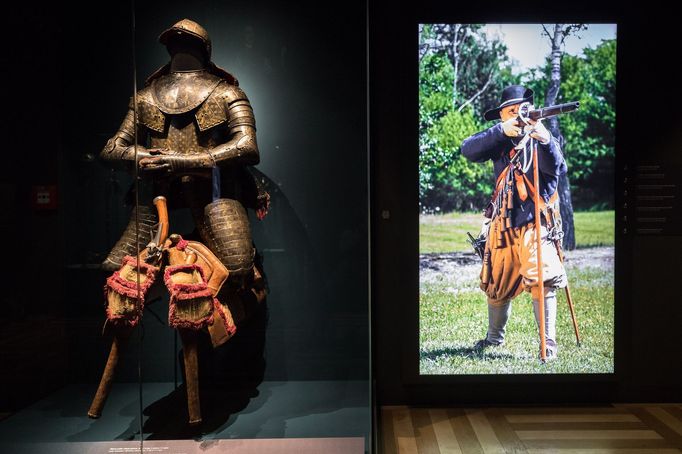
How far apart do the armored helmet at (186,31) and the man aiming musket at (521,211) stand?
1.54m

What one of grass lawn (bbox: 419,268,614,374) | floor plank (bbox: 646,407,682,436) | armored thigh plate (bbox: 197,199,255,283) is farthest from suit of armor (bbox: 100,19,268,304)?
floor plank (bbox: 646,407,682,436)

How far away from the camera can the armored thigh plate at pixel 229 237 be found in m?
2.64

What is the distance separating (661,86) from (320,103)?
77.9 inches

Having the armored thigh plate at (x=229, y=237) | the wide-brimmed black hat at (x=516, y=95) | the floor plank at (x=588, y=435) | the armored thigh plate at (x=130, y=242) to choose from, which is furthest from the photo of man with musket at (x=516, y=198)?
the armored thigh plate at (x=130, y=242)

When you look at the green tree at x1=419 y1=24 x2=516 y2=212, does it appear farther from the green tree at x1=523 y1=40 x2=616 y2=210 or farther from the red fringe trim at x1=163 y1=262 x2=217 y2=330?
the red fringe trim at x1=163 y1=262 x2=217 y2=330

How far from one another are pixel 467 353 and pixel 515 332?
0.30 meters

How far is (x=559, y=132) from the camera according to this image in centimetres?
327

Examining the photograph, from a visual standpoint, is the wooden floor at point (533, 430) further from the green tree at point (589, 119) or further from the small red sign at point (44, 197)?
the small red sign at point (44, 197)

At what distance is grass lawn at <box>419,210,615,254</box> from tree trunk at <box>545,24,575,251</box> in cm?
5

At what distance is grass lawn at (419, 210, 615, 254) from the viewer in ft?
10.8

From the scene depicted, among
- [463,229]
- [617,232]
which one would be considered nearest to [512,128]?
[463,229]

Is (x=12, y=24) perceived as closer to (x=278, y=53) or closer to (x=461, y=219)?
(x=278, y=53)

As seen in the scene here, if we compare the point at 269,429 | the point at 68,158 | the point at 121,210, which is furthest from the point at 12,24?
the point at 269,429

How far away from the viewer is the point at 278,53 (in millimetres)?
2863
